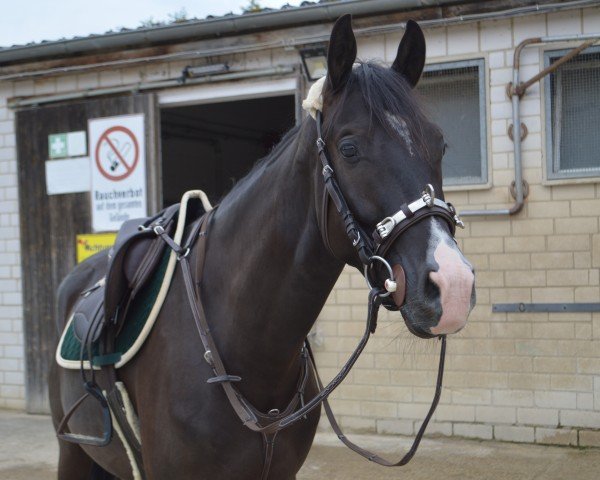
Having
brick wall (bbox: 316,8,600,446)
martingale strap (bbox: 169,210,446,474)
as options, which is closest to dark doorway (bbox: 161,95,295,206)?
brick wall (bbox: 316,8,600,446)

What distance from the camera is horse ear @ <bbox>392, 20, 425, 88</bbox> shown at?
2.36m

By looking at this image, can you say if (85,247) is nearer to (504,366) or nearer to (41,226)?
(41,226)

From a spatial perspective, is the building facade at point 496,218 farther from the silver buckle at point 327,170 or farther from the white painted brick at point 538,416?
the silver buckle at point 327,170

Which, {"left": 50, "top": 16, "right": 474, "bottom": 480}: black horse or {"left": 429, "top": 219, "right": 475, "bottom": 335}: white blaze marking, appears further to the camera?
{"left": 50, "top": 16, "right": 474, "bottom": 480}: black horse

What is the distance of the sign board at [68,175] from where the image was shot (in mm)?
7723

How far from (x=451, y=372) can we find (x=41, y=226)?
180 inches

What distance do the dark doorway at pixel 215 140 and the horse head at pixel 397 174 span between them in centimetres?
782

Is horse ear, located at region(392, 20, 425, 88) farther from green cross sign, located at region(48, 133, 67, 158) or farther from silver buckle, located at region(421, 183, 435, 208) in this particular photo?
green cross sign, located at region(48, 133, 67, 158)

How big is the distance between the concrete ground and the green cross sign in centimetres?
297

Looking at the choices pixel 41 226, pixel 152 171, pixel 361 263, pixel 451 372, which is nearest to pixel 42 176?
pixel 41 226

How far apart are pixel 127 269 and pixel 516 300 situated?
3993mm

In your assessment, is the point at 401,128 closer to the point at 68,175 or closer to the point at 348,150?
the point at 348,150

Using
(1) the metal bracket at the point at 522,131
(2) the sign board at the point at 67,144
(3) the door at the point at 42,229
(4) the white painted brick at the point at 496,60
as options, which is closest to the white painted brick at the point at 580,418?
(1) the metal bracket at the point at 522,131

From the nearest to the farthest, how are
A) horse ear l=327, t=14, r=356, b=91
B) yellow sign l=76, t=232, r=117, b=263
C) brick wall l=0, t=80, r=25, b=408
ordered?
horse ear l=327, t=14, r=356, b=91
yellow sign l=76, t=232, r=117, b=263
brick wall l=0, t=80, r=25, b=408
